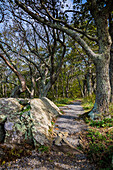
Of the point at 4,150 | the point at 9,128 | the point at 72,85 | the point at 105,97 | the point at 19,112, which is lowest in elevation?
the point at 4,150

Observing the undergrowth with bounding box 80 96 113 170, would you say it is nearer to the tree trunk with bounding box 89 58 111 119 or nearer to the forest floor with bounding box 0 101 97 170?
the forest floor with bounding box 0 101 97 170

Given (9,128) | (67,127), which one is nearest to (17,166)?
(9,128)

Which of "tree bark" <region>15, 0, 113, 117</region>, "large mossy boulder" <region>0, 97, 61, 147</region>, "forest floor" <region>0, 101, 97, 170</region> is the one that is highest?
"tree bark" <region>15, 0, 113, 117</region>

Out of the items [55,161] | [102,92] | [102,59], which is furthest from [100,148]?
[102,59]

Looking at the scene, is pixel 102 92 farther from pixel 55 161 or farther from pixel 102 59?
pixel 55 161

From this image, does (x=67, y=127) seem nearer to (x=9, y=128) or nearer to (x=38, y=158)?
(x=38, y=158)

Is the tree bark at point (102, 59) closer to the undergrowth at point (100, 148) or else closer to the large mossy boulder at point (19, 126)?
the undergrowth at point (100, 148)

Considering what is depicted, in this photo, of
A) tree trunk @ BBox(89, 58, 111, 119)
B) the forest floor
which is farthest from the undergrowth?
tree trunk @ BBox(89, 58, 111, 119)

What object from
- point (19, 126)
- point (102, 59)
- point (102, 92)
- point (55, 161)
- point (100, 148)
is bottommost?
point (55, 161)

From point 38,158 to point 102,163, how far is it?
162 cm

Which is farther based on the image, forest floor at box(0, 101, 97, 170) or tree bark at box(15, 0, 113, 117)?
tree bark at box(15, 0, 113, 117)

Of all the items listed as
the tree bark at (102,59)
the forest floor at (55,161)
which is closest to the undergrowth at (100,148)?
the forest floor at (55,161)

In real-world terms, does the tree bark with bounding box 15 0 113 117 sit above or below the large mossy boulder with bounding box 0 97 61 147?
above

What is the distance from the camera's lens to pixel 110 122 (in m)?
4.48
